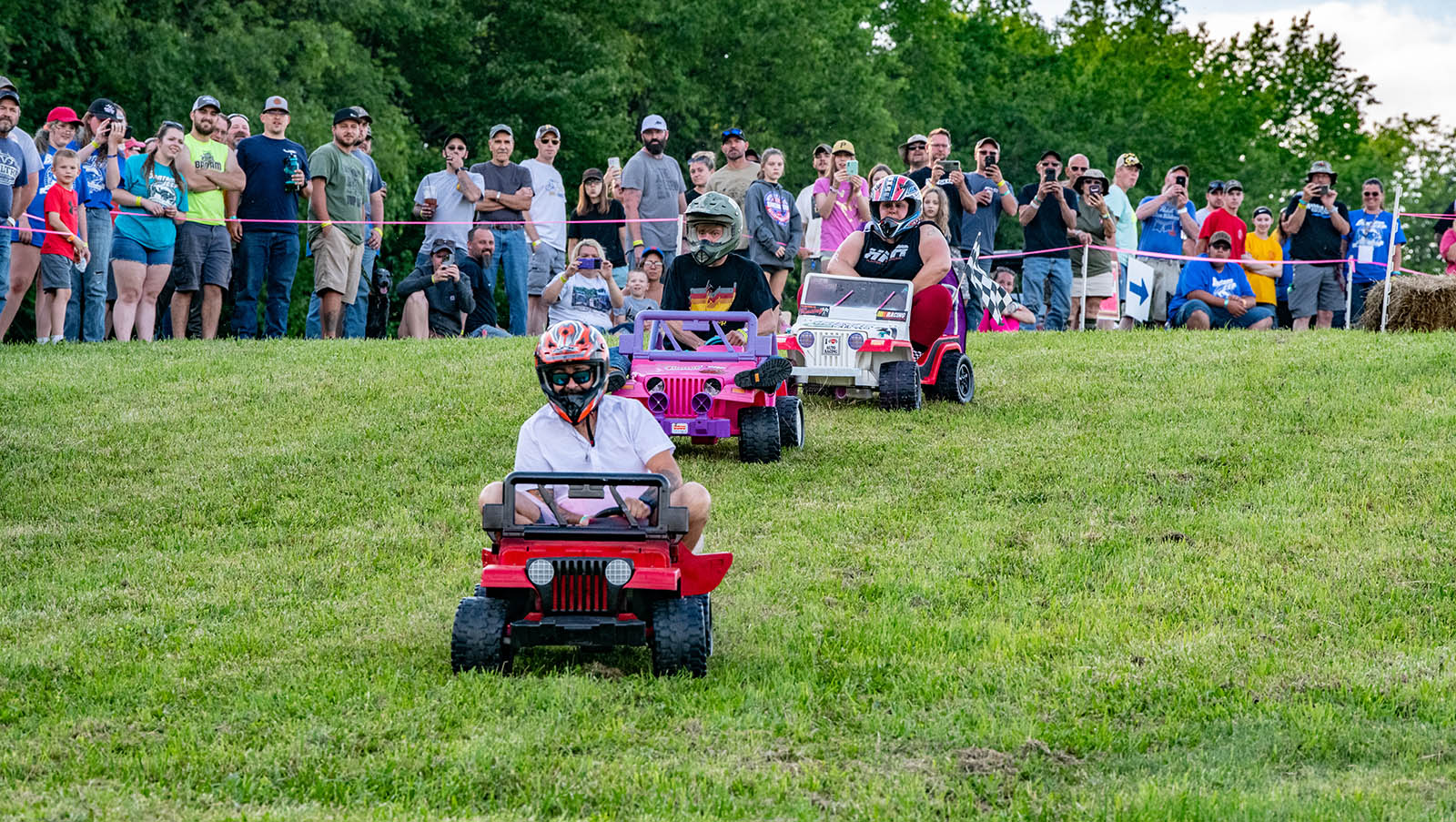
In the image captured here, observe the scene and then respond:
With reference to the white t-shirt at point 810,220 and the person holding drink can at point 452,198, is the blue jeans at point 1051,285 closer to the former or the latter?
the white t-shirt at point 810,220

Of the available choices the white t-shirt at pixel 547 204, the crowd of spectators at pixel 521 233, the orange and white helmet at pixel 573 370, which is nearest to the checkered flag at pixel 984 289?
the crowd of spectators at pixel 521 233

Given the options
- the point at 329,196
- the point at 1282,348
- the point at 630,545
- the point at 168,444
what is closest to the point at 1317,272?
the point at 1282,348

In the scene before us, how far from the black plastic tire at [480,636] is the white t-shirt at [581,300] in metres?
10.3

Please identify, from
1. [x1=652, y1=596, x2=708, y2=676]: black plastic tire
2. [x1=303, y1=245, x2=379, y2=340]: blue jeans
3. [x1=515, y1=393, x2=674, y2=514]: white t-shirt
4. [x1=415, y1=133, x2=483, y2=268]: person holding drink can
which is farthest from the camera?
[x1=303, y1=245, x2=379, y2=340]: blue jeans

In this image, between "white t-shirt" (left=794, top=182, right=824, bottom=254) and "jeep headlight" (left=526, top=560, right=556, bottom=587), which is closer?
"jeep headlight" (left=526, top=560, right=556, bottom=587)

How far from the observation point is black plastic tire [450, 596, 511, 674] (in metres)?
6.90

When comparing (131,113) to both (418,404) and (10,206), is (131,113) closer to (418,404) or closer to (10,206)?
(10,206)

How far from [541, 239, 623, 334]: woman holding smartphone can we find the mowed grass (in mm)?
2555

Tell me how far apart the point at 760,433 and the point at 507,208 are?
7.47 meters

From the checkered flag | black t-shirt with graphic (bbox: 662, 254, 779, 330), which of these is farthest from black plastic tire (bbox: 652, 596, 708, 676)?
the checkered flag

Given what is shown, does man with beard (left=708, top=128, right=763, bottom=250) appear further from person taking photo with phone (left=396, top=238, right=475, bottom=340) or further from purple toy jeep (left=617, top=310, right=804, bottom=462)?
purple toy jeep (left=617, top=310, right=804, bottom=462)

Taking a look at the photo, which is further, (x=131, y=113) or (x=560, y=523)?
(x=131, y=113)

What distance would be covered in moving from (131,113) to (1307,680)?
89.8 ft

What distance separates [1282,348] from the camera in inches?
644
